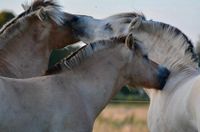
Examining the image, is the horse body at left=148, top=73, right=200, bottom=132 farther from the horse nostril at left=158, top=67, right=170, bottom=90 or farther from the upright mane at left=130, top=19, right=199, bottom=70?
the upright mane at left=130, top=19, right=199, bottom=70

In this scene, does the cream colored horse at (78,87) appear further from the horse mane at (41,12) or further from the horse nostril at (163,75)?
the horse mane at (41,12)

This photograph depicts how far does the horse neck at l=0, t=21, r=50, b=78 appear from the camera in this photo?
6911 millimetres

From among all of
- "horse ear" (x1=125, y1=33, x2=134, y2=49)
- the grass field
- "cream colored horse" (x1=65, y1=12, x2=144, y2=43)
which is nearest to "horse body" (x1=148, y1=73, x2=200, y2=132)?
"horse ear" (x1=125, y1=33, x2=134, y2=49)

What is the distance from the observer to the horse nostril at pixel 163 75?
666 cm

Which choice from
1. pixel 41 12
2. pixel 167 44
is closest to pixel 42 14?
pixel 41 12

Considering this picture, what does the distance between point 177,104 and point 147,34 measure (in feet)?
4.59

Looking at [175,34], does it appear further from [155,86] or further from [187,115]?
[187,115]

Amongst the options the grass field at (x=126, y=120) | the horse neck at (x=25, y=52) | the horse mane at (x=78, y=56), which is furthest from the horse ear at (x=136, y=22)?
the grass field at (x=126, y=120)

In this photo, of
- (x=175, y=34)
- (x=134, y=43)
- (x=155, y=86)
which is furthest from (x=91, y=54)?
(x=175, y=34)

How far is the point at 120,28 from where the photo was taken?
25.0 feet

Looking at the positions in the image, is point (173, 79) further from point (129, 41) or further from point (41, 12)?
point (41, 12)

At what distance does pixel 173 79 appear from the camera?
680 cm

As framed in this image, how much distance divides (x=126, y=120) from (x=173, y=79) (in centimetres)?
431

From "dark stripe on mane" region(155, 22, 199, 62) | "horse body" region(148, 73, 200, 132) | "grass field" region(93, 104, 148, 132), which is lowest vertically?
"grass field" region(93, 104, 148, 132)
